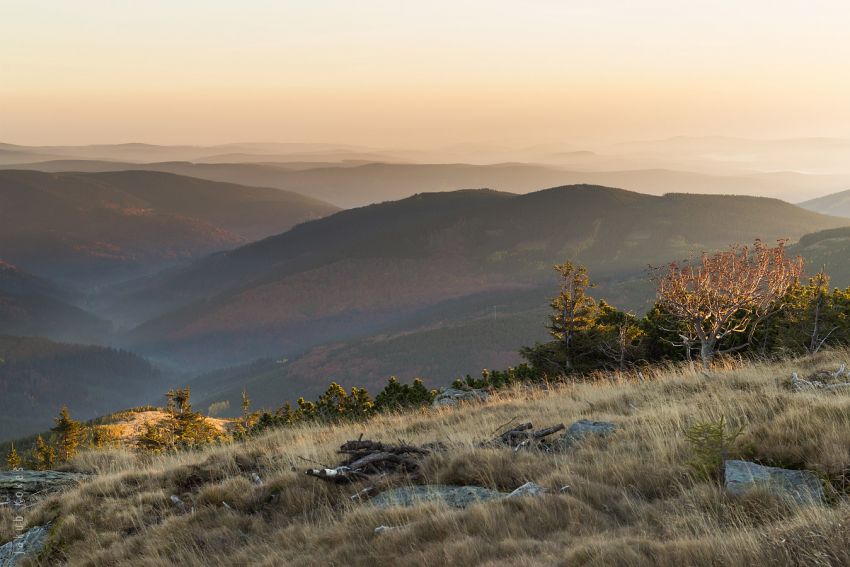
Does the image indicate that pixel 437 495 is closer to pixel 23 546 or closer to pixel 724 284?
pixel 23 546

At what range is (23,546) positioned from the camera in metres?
7.47

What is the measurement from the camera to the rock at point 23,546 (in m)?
7.19

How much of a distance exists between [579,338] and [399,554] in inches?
830

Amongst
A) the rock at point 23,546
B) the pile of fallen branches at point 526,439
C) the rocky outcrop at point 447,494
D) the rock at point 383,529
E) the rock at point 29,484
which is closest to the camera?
the rock at point 383,529

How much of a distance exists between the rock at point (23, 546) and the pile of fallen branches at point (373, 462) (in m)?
3.42

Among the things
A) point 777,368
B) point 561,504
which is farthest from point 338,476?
point 777,368

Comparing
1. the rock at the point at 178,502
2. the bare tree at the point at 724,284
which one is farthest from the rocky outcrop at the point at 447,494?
the bare tree at the point at 724,284

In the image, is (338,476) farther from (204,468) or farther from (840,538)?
(840,538)

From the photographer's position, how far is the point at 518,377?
25.5 m

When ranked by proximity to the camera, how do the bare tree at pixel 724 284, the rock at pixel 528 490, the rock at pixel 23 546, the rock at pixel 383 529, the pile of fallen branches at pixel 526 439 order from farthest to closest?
the bare tree at pixel 724 284, the pile of fallen branches at pixel 526 439, the rock at pixel 23 546, the rock at pixel 528 490, the rock at pixel 383 529

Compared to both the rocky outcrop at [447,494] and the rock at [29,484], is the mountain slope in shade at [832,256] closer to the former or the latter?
the rocky outcrop at [447,494]

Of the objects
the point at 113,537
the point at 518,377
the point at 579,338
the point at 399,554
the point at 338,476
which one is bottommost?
the point at 518,377

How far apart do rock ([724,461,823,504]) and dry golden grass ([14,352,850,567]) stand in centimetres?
15

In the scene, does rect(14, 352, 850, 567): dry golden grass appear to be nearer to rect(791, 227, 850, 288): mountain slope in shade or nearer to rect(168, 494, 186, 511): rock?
rect(168, 494, 186, 511): rock
